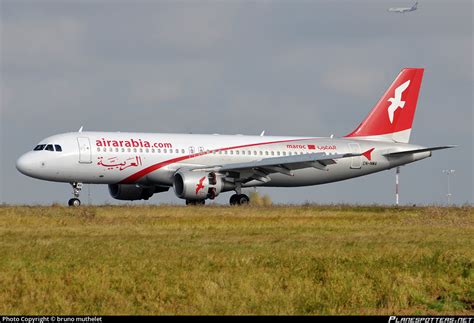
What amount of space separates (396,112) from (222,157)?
13043 millimetres

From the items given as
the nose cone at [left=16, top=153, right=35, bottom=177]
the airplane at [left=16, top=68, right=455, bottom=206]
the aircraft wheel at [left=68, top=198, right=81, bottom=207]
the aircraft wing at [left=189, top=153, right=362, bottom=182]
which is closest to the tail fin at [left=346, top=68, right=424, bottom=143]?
the airplane at [left=16, top=68, right=455, bottom=206]

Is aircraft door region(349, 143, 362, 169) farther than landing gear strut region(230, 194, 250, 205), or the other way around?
aircraft door region(349, 143, 362, 169)

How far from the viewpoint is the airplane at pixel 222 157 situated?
51.7m

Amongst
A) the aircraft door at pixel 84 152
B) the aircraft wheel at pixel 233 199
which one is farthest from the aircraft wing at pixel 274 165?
the aircraft door at pixel 84 152

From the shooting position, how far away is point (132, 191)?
56750mm

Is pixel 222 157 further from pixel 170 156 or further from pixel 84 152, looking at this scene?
pixel 84 152

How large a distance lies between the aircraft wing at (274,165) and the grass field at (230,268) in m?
15.9

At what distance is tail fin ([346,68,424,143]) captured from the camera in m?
62.6

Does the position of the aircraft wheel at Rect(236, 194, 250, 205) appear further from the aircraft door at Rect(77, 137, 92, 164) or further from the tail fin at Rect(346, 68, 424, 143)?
the tail fin at Rect(346, 68, 424, 143)

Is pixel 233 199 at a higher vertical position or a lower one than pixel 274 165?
lower

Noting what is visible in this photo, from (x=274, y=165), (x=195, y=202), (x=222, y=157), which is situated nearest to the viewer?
(x=195, y=202)

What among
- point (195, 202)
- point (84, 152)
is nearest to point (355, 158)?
point (195, 202)

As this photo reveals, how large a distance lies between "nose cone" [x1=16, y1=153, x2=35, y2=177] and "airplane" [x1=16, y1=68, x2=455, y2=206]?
0.05 metres

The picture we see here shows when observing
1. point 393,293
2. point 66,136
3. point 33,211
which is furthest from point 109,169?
point 393,293
